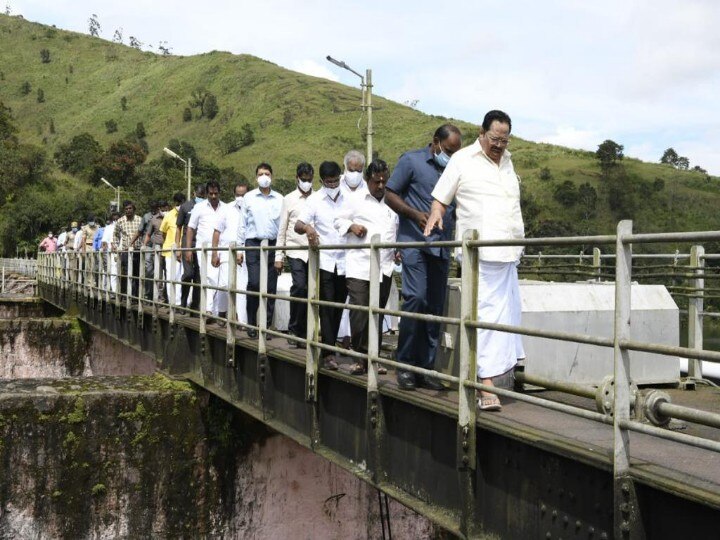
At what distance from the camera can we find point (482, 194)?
534 cm

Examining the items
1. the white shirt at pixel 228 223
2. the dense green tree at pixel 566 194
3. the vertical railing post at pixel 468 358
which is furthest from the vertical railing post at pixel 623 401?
the dense green tree at pixel 566 194

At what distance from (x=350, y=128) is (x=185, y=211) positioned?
91065mm

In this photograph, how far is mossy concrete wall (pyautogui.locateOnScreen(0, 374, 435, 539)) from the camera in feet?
29.1

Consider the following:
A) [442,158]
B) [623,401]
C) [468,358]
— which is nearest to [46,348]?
[442,158]

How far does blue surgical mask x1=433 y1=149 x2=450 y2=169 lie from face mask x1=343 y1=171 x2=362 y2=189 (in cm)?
136

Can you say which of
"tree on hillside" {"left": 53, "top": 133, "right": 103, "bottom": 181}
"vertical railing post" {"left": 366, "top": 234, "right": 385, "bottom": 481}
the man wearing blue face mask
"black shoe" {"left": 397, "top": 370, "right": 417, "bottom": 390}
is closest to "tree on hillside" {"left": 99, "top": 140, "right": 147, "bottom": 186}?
"tree on hillside" {"left": 53, "top": 133, "right": 103, "bottom": 181}

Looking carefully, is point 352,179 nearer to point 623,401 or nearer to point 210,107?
point 623,401

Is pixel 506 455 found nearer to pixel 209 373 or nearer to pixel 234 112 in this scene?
pixel 209 373

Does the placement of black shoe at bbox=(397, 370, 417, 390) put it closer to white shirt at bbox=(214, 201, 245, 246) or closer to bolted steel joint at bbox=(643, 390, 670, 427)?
bolted steel joint at bbox=(643, 390, 670, 427)

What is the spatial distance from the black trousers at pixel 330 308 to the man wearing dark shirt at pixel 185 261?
4295 millimetres

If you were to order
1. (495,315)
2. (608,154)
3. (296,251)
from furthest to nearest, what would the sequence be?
1. (608,154)
2. (296,251)
3. (495,315)

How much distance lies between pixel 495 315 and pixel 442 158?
4.48 feet

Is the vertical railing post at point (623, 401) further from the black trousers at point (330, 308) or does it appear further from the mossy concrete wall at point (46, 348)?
the mossy concrete wall at point (46, 348)

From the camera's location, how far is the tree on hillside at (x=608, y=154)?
247 feet
